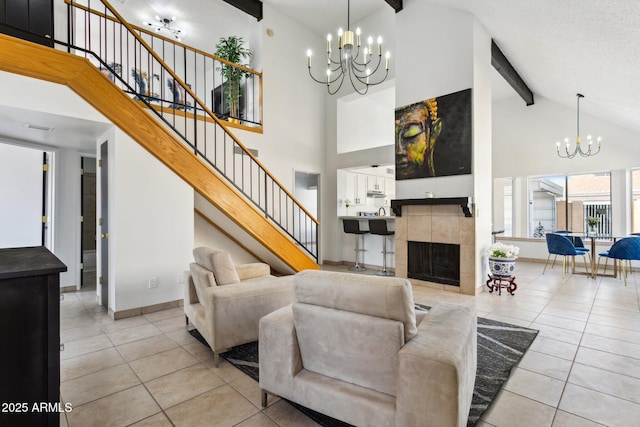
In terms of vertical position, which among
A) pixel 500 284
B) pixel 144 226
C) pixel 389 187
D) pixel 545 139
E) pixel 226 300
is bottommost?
pixel 500 284

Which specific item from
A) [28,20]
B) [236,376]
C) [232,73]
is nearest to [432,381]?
[236,376]

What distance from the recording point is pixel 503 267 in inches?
175

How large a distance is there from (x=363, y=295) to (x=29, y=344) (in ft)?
4.94

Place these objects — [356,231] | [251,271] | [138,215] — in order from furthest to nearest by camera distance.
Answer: [356,231], [138,215], [251,271]

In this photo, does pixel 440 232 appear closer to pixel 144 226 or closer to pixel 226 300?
pixel 226 300

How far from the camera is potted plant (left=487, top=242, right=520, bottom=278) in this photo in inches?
175

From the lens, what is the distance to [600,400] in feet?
6.51

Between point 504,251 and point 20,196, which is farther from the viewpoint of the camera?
point 504,251

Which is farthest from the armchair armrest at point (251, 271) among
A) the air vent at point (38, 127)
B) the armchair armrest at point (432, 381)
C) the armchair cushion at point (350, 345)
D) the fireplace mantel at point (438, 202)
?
the air vent at point (38, 127)

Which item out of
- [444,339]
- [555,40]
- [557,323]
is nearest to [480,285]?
[557,323]

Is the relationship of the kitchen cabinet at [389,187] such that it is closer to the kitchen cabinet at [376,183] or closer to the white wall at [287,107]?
the kitchen cabinet at [376,183]

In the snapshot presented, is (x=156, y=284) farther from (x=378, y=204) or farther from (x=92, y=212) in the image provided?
(x=378, y=204)

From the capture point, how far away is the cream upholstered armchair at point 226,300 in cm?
246

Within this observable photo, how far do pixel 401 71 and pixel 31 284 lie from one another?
5664 millimetres
